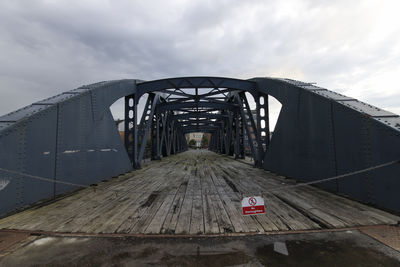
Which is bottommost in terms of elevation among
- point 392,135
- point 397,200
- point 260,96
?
point 397,200

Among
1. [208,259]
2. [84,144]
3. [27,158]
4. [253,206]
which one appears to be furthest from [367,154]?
[84,144]

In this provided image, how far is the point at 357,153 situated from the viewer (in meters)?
5.49

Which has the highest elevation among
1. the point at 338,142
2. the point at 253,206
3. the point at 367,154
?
the point at 338,142

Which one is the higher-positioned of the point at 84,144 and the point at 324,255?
the point at 84,144

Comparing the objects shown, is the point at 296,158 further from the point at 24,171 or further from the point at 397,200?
the point at 24,171

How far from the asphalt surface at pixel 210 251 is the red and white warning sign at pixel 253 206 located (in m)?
0.46

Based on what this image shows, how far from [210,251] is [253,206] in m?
1.32

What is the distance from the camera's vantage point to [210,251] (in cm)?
303

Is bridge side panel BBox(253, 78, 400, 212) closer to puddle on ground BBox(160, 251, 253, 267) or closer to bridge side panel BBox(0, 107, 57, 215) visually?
puddle on ground BBox(160, 251, 253, 267)

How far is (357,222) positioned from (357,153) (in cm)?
247

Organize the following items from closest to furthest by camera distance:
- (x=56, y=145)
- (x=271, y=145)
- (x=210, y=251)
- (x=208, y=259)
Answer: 1. (x=208, y=259)
2. (x=210, y=251)
3. (x=56, y=145)
4. (x=271, y=145)

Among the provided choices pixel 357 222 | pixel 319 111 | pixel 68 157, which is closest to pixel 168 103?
pixel 68 157

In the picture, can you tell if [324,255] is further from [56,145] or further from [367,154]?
[56,145]

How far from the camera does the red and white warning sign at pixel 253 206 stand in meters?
3.69
